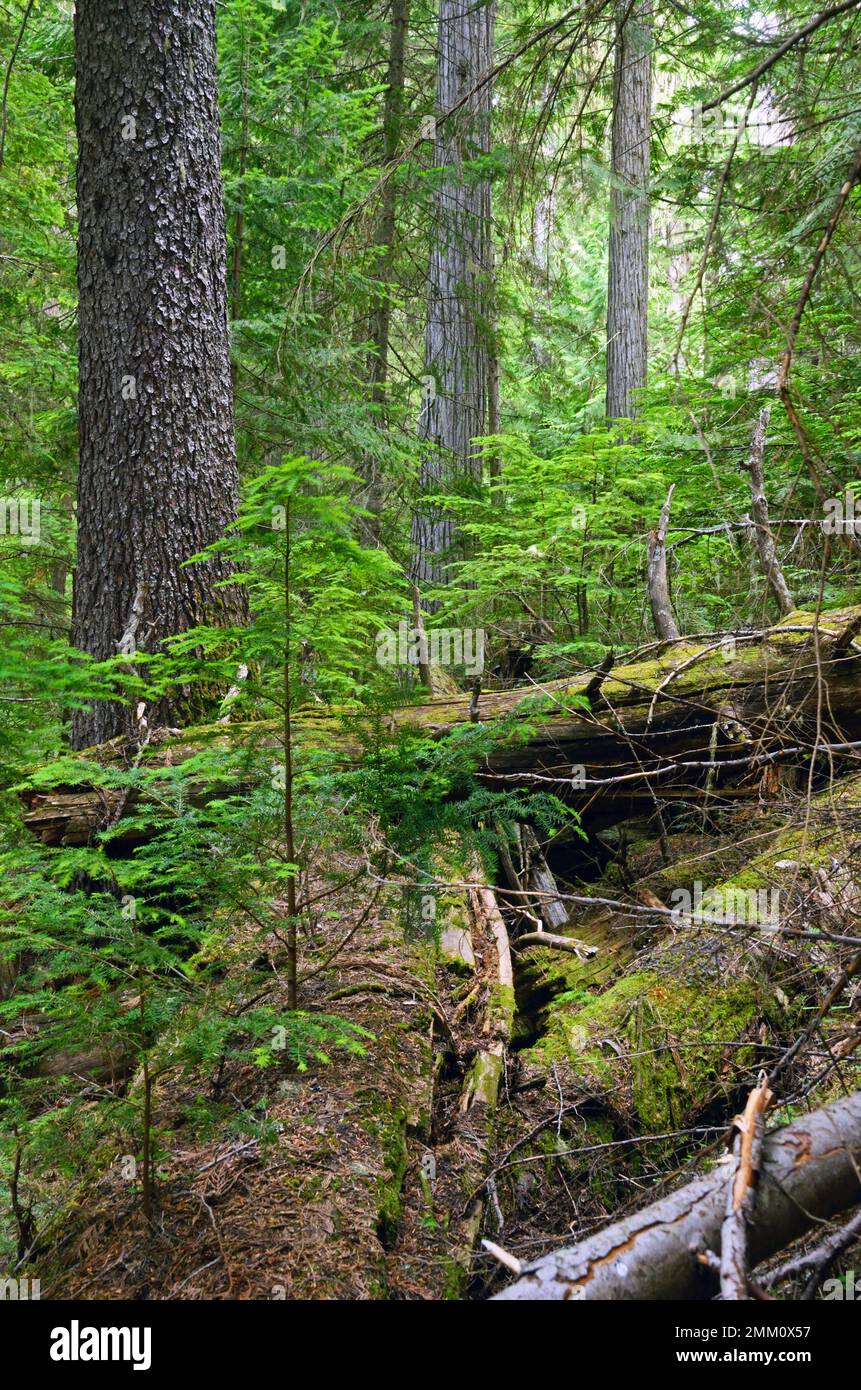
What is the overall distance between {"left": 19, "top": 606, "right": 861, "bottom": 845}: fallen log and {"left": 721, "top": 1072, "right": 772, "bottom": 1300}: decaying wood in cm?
235

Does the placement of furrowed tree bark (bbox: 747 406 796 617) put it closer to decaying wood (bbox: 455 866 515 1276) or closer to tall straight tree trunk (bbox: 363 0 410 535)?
decaying wood (bbox: 455 866 515 1276)

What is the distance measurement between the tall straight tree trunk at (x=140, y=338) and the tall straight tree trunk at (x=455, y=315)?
12.2 ft

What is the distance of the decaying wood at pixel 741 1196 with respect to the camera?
1.51 meters

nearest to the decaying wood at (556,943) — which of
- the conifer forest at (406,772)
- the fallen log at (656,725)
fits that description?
the conifer forest at (406,772)

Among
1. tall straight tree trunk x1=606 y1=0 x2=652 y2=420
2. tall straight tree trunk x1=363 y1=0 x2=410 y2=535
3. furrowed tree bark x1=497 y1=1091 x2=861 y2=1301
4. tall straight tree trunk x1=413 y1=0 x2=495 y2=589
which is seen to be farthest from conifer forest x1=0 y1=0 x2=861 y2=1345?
tall straight tree trunk x1=606 y1=0 x2=652 y2=420

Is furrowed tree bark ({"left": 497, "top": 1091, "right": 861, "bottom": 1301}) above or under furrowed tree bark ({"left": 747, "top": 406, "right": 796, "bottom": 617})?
under

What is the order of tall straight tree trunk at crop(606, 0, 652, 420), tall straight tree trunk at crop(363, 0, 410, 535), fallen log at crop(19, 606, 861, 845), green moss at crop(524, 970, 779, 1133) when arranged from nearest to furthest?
green moss at crop(524, 970, 779, 1133) → fallen log at crop(19, 606, 861, 845) → tall straight tree trunk at crop(363, 0, 410, 535) → tall straight tree trunk at crop(606, 0, 652, 420)

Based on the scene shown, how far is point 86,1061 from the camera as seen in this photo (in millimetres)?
3787

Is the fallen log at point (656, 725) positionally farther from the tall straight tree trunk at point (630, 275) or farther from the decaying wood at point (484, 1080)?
the tall straight tree trunk at point (630, 275)

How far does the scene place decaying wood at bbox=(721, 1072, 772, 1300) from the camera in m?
1.51

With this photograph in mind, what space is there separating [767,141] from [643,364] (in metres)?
8.64

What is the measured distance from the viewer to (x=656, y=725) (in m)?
4.51

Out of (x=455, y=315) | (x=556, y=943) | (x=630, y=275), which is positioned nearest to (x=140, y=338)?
(x=556, y=943)
